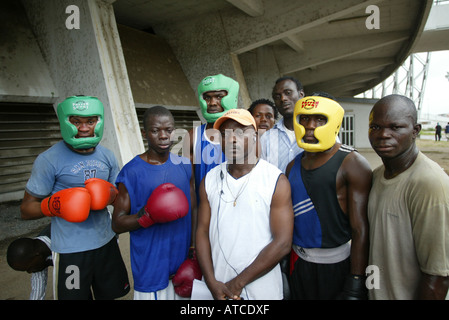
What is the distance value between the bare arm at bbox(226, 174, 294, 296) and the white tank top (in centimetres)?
4

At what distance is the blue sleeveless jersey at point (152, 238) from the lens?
5.91 ft

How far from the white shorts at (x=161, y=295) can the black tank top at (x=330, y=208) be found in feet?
3.41

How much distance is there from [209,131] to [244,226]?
3.59ft

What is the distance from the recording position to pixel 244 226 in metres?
1.59

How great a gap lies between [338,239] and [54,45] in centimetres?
570

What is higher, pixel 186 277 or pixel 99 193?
pixel 99 193

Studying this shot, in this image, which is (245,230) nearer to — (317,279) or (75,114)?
(317,279)

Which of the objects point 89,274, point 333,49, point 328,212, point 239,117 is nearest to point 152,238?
point 89,274

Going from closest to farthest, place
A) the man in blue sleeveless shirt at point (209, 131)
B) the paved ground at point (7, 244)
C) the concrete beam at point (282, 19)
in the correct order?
the man in blue sleeveless shirt at point (209, 131) < the paved ground at point (7, 244) < the concrete beam at point (282, 19)

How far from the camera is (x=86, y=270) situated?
2.01 metres

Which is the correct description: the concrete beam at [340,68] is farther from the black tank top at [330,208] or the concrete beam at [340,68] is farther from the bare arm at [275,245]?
the bare arm at [275,245]

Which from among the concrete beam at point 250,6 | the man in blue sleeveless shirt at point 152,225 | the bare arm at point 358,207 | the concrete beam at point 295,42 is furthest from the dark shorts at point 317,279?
the concrete beam at point 295,42

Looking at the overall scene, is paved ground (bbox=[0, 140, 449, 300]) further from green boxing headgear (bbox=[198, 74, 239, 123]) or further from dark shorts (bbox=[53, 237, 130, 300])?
green boxing headgear (bbox=[198, 74, 239, 123])

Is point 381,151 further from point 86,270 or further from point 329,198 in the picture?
point 86,270
